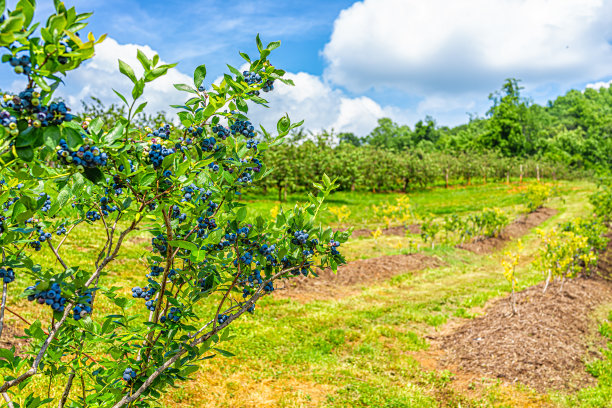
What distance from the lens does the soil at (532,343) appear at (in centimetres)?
545

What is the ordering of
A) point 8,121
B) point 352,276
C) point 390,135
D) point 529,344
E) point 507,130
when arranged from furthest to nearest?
point 390,135
point 507,130
point 352,276
point 529,344
point 8,121

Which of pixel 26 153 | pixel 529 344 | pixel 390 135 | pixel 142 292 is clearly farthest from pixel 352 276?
pixel 390 135

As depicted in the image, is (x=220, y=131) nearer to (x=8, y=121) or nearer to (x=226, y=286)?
(x=8, y=121)

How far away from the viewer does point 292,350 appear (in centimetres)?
598

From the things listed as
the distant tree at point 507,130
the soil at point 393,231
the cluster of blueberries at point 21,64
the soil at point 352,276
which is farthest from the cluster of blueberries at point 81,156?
the distant tree at point 507,130

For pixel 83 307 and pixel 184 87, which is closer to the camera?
pixel 83 307

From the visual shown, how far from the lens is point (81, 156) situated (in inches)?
53.1

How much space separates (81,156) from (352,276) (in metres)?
9.37

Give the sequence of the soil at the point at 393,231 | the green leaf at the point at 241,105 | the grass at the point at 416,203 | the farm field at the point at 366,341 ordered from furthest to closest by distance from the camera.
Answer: the grass at the point at 416,203 < the soil at the point at 393,231 < the farm field at the point at 366,341 < the green leaf at the point at 241,105

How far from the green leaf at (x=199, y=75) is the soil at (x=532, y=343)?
549cm

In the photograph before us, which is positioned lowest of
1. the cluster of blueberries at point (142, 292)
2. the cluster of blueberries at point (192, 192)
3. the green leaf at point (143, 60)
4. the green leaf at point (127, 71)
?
the cluster of blueberries at point (142, 292)

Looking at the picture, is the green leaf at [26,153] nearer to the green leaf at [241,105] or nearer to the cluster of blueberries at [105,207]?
the cluster of blueberries at [105,207]

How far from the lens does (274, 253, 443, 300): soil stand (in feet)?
29.3

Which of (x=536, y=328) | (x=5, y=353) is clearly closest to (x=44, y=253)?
(x=5, y=353)
